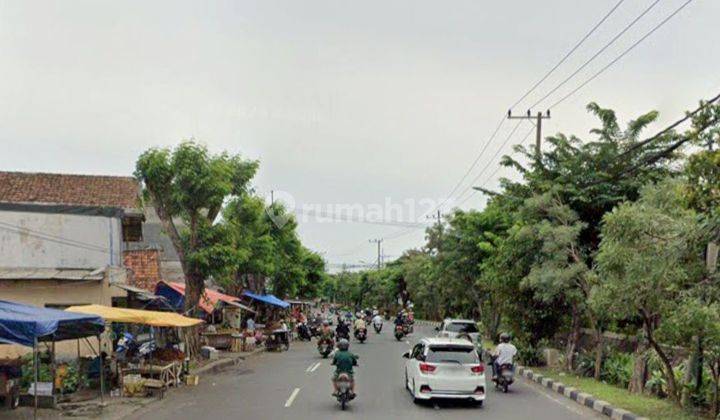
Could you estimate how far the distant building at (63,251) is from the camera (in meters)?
20.7

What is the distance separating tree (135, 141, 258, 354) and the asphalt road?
3.78 m

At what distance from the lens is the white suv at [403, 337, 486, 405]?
1557 cm

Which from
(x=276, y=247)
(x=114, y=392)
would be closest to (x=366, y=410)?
(x=114, y=392)

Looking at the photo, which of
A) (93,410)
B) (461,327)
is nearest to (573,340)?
(461,327)

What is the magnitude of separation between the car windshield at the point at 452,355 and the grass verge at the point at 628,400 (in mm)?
3086

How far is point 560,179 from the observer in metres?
24.9

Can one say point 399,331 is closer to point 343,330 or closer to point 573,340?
point 343,330

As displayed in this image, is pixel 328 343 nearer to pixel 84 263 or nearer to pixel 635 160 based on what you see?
pixel 84 263

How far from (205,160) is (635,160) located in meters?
14.6

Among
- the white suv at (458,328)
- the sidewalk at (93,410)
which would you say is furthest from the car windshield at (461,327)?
the sidewalk at (93,410)

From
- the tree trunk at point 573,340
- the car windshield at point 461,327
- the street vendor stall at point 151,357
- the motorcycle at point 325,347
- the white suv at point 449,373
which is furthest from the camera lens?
the motorcycle at point 325,347

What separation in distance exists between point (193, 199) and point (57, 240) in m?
4.70

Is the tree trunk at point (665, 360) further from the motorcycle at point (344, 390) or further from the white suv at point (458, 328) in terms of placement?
the white suv at point (458, 328)

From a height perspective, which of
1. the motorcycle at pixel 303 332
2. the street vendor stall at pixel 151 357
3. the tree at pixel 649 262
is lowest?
the motorcycle at pixel 303 332
